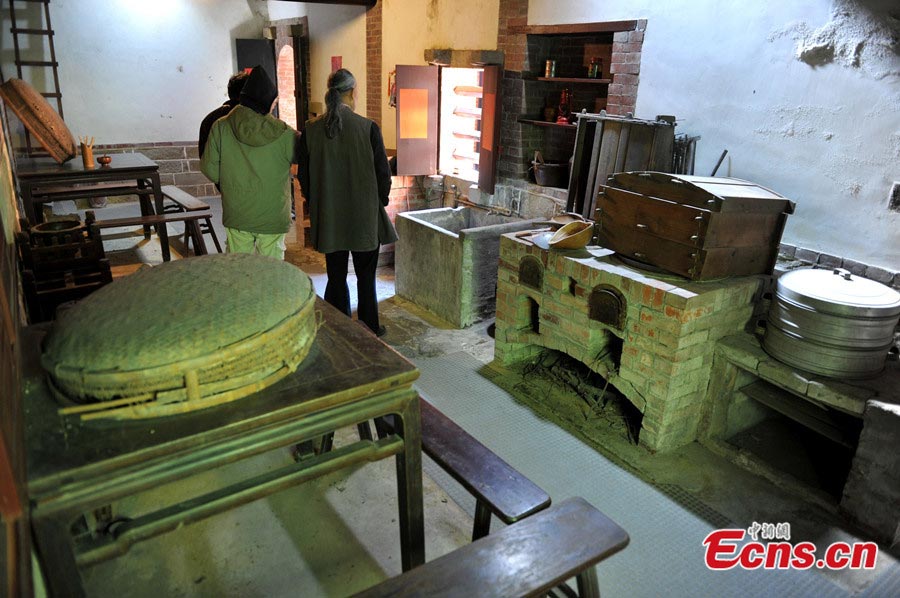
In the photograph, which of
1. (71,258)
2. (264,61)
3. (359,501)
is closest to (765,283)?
(359,501)

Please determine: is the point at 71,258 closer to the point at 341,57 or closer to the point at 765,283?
the point at 765,283

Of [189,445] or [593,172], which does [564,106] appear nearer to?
[593,172]

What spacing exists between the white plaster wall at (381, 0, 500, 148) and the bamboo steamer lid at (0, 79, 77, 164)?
333 centimetres

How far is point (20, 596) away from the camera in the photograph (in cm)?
117

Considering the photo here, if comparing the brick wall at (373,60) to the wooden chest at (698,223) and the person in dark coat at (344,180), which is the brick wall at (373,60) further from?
the wooden chest at (698,223)

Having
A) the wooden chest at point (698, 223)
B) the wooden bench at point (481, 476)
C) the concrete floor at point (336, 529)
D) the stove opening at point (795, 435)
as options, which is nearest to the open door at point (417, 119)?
the wooden chest at point (698, 223)

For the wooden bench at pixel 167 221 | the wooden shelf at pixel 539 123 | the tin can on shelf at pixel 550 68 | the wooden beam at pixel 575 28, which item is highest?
the wooden beam at pixel 575 28

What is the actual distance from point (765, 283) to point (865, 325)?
0.68 metres

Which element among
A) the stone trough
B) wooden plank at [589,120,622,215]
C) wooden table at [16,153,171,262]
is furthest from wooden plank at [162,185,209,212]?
wooden plank at [589,120,622,215]

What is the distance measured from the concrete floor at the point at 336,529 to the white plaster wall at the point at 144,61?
8.45 meters

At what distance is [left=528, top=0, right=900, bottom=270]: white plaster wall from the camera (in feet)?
11.3

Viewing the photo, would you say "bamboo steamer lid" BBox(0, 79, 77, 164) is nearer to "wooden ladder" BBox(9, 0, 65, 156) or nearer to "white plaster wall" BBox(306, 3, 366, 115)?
"white plaster wall" BBox(306, 3, 366, 115)

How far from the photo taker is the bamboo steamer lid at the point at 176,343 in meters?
1.51

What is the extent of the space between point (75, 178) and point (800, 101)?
5863 mm
